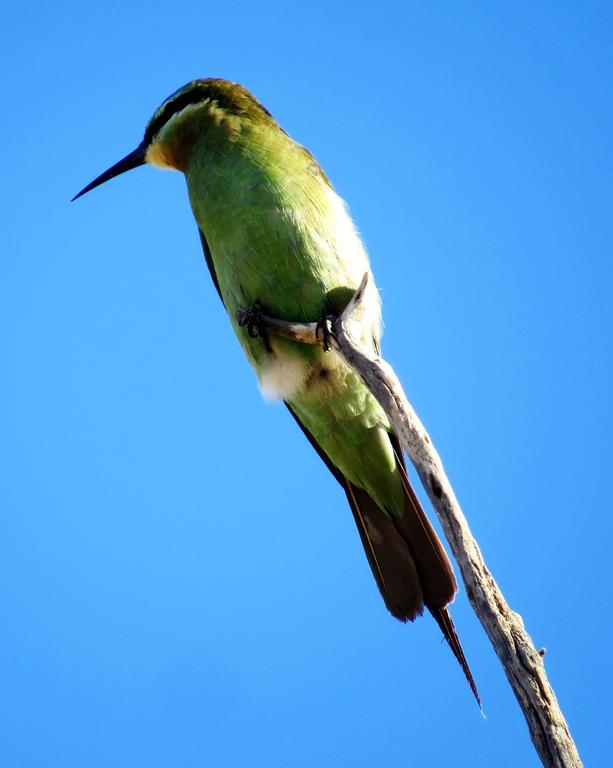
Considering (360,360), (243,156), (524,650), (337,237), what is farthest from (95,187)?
(524,650)

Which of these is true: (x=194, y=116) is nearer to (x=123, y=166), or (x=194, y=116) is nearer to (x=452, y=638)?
(x=123, y=166)

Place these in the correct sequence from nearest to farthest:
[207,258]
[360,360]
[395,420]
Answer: [395,420] < [360,360] < [207,258]

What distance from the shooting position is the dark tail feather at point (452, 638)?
3.71 m

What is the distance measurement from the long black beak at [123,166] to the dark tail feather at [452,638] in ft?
10.9

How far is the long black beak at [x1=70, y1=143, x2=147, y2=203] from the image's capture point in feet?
19.6

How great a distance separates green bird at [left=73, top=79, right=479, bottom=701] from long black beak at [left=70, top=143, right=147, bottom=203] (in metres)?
1.09

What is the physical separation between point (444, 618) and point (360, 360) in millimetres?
1193

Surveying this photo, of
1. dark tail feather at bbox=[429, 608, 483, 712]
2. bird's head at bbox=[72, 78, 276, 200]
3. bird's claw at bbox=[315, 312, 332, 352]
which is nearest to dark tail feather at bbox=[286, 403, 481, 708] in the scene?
dark tail feather at bbox=[429, 608, 483, 712]

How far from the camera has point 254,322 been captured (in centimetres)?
462

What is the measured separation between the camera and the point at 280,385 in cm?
472

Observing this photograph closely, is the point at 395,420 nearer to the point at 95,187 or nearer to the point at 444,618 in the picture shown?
the point at 444,618

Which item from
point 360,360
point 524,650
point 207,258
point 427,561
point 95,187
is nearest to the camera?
point 524,650

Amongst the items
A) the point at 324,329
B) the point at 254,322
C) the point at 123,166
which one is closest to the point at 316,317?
the point at 324,329

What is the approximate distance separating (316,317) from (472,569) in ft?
5.40
